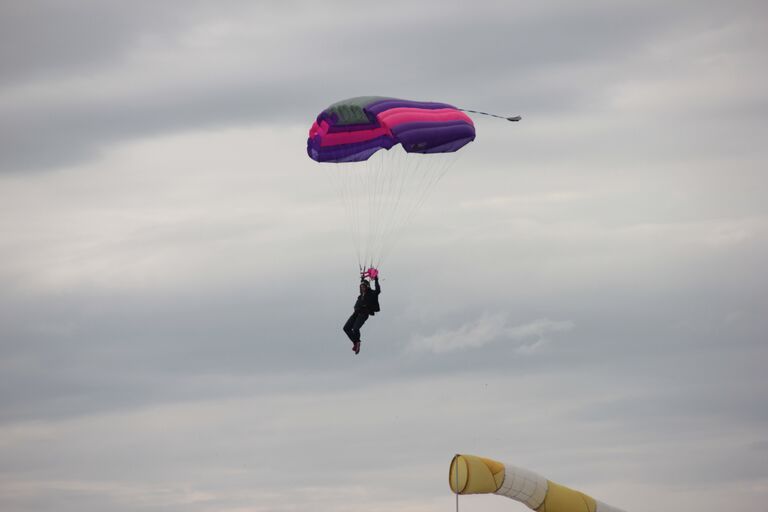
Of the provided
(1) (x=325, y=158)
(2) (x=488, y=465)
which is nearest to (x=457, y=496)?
(2) (x=488, y=465)

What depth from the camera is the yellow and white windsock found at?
65.1 meters

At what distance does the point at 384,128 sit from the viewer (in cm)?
6038

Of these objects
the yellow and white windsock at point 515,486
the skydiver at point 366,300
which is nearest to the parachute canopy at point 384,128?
the skydiver at point 366,300

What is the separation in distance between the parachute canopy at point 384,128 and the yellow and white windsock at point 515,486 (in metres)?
14.5

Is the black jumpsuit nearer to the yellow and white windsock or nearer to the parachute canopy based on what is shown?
the parachute canopy

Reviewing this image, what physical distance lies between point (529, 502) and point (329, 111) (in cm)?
2107

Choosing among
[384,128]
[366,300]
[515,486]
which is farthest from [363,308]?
[515,486]

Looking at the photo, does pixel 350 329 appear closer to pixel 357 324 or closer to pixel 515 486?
pixel 357 324

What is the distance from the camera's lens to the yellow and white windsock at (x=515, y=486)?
213ft

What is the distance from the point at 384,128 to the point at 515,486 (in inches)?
723

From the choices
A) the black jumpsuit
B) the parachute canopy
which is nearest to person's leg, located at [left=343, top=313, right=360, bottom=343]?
the black jumpsuit

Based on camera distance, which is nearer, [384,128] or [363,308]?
[363,308]

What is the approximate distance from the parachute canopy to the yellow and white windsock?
14.5 m

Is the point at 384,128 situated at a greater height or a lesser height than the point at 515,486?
greater
